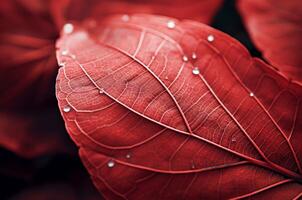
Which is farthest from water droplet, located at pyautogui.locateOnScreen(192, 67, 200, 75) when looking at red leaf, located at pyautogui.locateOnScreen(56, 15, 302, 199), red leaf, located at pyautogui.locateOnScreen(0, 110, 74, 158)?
red leaf, located at pyautogui.locateOnScreen(0, 110, 74, 158)

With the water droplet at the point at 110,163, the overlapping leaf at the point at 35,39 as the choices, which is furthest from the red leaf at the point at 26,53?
the water droplet at the point at 110,163

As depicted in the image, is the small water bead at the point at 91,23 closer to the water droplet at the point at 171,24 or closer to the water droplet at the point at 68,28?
the water droplet at the point at 68,28

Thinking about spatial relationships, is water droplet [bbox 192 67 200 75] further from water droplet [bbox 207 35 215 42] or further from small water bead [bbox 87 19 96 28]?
small water bead [bbox 87 19 96 28]

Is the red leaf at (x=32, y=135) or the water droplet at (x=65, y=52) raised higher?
the water droplet at (x=65, y=52)

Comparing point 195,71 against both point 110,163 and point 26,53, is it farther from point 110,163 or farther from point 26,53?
point 26,53

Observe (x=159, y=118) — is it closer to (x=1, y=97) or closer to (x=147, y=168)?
(x=147, y=168)
